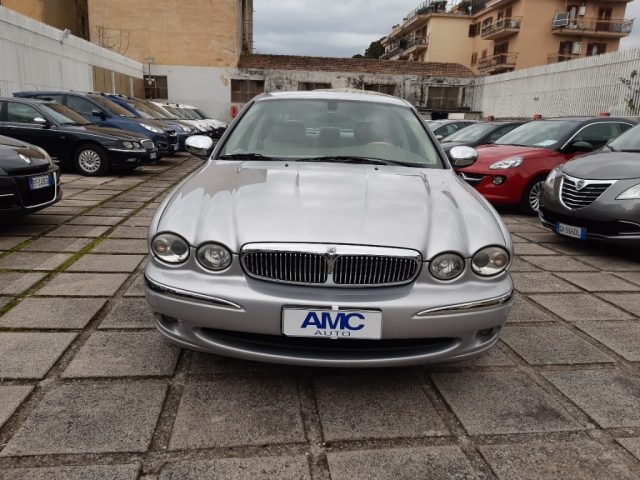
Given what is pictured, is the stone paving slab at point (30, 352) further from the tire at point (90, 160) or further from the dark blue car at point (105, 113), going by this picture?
the dark blue car at point (105, 113)

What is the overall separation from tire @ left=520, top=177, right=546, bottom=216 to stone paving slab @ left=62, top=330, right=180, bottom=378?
19.1 ft

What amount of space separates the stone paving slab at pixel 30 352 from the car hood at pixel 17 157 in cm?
265

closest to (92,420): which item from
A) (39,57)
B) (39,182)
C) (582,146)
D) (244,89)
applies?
(39,182)

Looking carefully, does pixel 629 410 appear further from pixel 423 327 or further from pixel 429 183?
pixel 429 183

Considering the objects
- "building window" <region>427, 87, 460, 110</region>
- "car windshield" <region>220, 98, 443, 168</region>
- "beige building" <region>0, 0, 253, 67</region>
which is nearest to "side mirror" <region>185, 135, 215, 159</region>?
"car windshield" <region>220, 98, 443, 168</region>

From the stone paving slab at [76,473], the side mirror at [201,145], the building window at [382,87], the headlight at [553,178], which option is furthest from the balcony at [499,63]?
the stone paving slab at [76,473]

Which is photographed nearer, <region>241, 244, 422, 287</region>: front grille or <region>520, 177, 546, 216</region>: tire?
<region>241, 244, 422, 287</region>: front grille

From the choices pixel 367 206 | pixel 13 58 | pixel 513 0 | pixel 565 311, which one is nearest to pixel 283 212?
pixel 367 206

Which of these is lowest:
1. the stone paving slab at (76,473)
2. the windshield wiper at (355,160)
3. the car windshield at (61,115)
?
the stone paving slab at (76,473)

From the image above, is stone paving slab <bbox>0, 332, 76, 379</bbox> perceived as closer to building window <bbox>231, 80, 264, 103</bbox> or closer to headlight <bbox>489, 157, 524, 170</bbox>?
headlight <bbox>489, 157, 524, 170</bbox>

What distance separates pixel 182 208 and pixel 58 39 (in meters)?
17.6

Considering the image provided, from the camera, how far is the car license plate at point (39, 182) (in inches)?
202

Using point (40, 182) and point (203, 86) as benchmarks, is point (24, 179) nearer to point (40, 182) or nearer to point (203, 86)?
point (40, 182)

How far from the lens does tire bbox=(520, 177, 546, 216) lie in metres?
7.14
